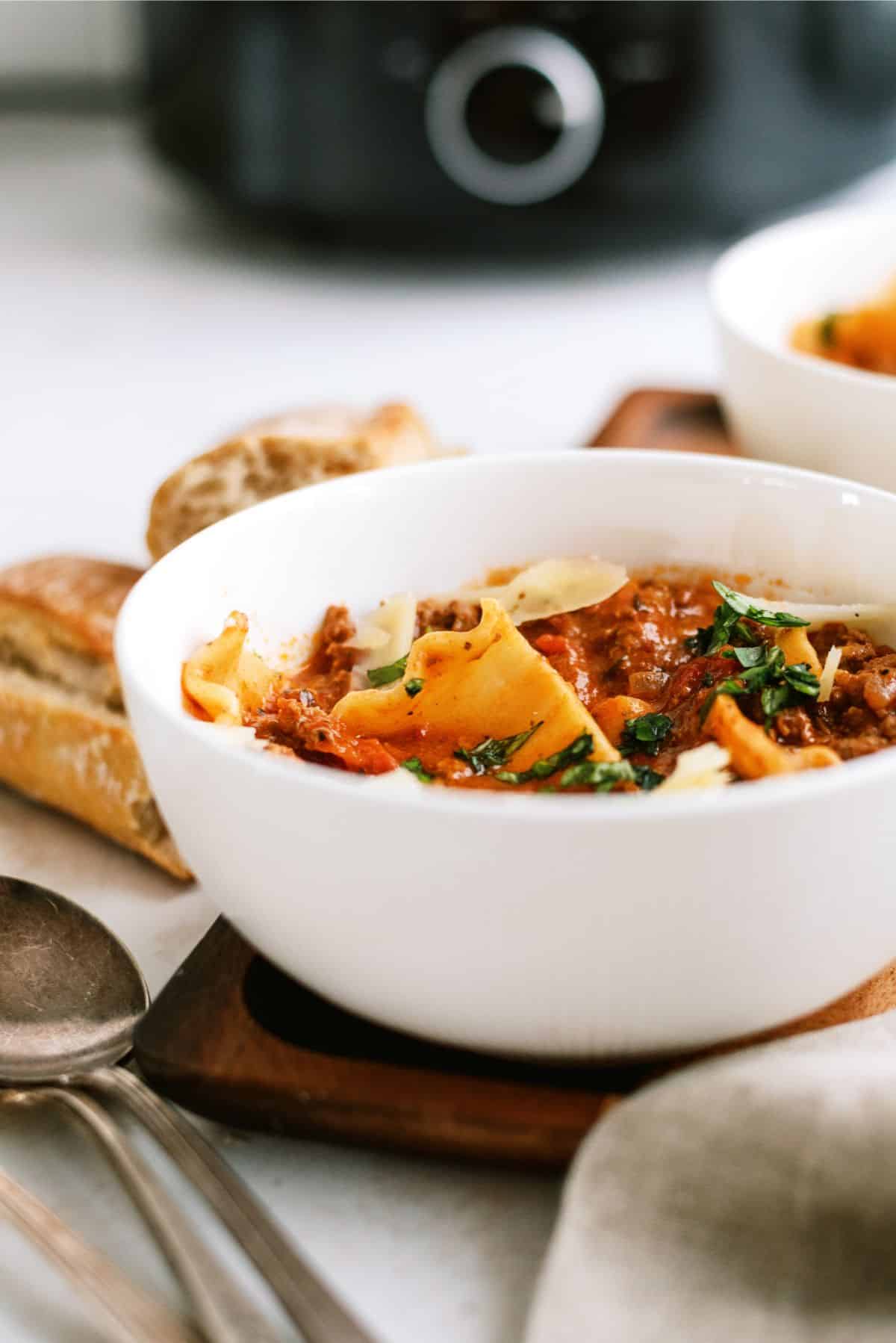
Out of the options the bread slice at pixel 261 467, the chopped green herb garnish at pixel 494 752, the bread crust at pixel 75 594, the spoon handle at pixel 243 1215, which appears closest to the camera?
the spoon handle at pixel 243 1215

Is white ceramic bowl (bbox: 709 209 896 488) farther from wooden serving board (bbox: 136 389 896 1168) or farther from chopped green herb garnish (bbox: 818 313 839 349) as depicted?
wooden serving board (bbox: 136 389 896 1168)

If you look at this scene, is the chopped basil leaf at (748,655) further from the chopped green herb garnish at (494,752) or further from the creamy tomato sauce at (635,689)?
the chopped green herb garnish at (494,752)

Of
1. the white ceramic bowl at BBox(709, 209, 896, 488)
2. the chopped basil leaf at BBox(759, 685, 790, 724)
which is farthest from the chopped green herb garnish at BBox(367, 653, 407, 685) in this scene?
the white ceramic bowl at BBox(709, 209, 896, 488)

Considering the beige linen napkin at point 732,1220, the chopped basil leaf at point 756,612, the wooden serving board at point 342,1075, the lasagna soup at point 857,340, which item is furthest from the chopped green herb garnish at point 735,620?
the lasagna soup at point 857,340

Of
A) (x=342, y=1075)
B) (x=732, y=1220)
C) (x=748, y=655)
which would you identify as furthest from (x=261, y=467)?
(x=732, y=1220)

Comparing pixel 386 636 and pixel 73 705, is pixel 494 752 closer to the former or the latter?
pixel 386 636
